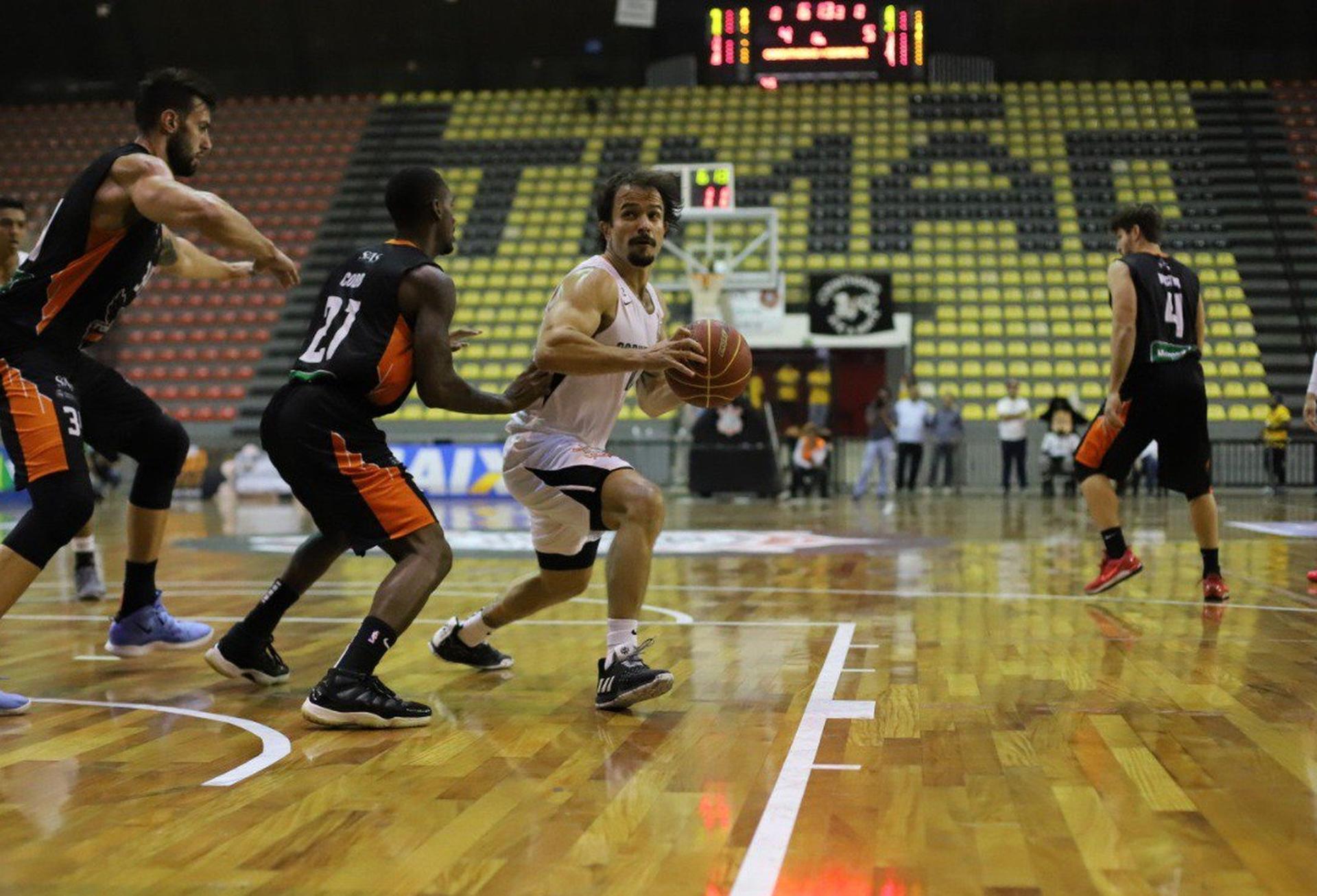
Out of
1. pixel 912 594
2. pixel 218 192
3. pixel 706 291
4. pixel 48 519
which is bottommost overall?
pixel 912 594

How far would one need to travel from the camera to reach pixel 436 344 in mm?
4109

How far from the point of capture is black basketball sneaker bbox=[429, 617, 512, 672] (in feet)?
16.6

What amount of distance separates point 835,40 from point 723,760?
1899 cm

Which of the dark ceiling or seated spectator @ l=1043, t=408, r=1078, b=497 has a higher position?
the dark ceiling

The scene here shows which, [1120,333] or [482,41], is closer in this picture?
[1120,333]

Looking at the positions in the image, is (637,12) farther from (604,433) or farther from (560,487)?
(560,487)

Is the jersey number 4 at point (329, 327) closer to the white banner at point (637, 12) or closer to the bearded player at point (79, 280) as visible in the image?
the bearded player at point (79, 280)

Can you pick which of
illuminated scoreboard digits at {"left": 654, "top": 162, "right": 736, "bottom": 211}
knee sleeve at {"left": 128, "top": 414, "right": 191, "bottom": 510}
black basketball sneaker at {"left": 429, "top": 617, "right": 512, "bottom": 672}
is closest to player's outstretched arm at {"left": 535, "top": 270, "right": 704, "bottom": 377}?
black basketball sneaker at {"left": 429, "top": 617, "right": 512, "bottom": 672}

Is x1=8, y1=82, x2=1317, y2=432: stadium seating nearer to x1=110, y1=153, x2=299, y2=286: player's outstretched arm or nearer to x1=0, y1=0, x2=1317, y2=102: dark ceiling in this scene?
x1=0, y1=0, x2=1317, y2=102: dark ceiling

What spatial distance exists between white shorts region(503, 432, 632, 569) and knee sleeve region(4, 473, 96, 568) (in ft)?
4.29

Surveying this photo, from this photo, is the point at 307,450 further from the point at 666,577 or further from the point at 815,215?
the point at 815,215

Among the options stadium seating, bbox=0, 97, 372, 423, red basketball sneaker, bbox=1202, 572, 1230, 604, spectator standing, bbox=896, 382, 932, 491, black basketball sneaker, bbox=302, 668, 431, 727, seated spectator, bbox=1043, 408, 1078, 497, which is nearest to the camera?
black basketball sneaker, bbox=302, 668, 431, 727

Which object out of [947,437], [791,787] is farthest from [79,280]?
[947,437]

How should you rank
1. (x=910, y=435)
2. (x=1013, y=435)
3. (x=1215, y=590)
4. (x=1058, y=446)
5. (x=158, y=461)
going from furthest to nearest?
(x=910, y=435) < (x=1013, y=435) < (x=1058, y=446) < (x=1215, y=590) < (x=158, y=461)
